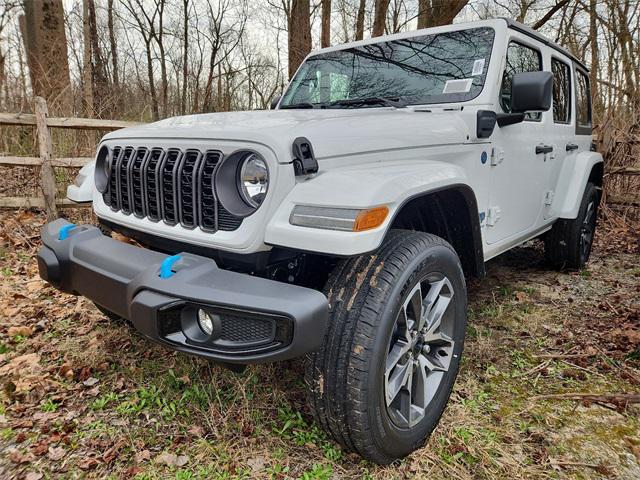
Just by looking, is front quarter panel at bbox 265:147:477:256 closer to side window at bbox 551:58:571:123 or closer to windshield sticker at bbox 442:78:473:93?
windshield sticker at bbox 442:78:473:93

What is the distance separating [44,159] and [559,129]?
16.7 feet

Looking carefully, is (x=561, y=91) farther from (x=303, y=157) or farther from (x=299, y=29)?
(x=299, y=29)

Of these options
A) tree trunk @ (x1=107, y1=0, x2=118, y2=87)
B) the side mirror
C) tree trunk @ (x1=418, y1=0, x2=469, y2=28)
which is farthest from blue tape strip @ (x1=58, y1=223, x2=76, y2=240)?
tree trunk @ (x1=107, y1=0, x2=118, y2=87)

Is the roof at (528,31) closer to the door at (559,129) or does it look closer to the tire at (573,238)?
the door at (559,129)

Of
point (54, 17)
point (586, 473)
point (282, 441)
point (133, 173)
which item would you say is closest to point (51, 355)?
point (133, 173)

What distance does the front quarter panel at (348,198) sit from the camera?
5.05ft

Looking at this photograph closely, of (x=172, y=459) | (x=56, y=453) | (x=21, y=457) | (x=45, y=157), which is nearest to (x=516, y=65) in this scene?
(x=172, y=459)

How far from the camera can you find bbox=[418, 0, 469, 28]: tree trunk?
32.4ft

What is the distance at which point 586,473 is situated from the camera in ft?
6.41

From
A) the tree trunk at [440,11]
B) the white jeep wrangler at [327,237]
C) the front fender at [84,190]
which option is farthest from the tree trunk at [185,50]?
the white jeep wrangler at [327,237]

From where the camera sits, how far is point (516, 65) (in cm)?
311

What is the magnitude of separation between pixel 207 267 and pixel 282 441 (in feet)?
3.11

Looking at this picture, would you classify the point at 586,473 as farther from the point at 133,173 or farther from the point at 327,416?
the point at 133,173

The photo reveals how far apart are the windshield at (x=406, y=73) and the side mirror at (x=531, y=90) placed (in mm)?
229
